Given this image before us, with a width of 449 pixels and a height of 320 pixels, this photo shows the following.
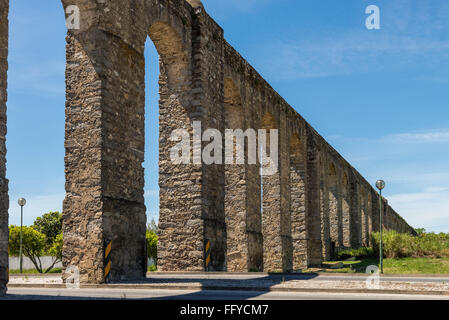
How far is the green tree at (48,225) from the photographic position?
49.6 meters

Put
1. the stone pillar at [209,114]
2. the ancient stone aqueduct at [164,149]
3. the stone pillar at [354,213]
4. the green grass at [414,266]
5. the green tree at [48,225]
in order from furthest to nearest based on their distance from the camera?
the green tree at [48,225], the stone pillar at [354,213], the green grass at [414,266], the stone pillar at [209,114], the ancient stone aqueduct at [164,149]

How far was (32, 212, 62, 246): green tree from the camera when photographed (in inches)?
1951

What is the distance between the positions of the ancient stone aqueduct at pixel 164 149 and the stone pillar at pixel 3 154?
0.06 ft

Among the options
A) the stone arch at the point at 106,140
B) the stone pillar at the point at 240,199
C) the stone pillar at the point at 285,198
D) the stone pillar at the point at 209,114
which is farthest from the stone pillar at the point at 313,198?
the stone arch at the point at 106,140

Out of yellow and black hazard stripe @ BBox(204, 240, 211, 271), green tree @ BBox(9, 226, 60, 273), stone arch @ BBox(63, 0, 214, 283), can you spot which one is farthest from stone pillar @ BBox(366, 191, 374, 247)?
stone arch @ BBox(63, 0, 214, 283)

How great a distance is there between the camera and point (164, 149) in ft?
53.4

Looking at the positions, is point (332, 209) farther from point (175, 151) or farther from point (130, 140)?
point (130, 140)

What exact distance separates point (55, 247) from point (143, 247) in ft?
98.9

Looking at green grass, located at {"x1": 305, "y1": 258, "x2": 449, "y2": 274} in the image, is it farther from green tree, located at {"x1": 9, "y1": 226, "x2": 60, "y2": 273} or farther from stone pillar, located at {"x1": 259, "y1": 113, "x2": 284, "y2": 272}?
green tree, located at {"x1": 9, "y1": 226, "x2": 60, "y2": 273}

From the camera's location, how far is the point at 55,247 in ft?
134

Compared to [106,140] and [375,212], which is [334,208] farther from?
[106,140]

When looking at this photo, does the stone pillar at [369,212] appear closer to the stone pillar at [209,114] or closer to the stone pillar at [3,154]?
the stone pillar at [209,114]

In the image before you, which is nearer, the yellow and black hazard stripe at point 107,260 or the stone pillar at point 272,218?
the yellow and black hazard stripe at point 107,260

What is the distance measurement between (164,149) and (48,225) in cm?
3677
